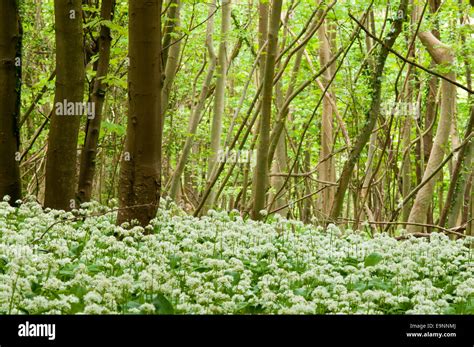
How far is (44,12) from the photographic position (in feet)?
49.4

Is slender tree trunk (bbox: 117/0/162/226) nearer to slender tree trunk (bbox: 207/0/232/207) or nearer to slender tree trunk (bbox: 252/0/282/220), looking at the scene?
slender tree trunk (bbox: 252/0/282/220)

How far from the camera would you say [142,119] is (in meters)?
6.43

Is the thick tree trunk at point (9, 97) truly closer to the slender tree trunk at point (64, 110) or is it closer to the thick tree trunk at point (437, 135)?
the slender tree trunk at point (64, 110)

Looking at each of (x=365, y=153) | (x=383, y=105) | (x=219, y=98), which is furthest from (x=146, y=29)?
(x=365, y=153)

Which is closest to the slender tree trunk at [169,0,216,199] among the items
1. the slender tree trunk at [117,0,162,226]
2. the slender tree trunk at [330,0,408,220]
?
the slender tree trunk at [330,0,408,220]

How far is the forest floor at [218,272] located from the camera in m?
3.95

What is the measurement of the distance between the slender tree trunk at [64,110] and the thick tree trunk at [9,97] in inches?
30.9

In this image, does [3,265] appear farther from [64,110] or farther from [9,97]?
[9,97]

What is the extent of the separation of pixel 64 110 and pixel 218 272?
11.7 feet

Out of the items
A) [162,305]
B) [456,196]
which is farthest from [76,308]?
[456,196]

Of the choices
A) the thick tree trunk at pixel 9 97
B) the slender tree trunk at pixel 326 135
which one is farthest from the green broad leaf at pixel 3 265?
the slender tree trunk at pixel 326 135

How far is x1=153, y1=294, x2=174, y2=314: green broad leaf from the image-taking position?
12.9 ft

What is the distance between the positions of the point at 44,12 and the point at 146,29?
9639mm
